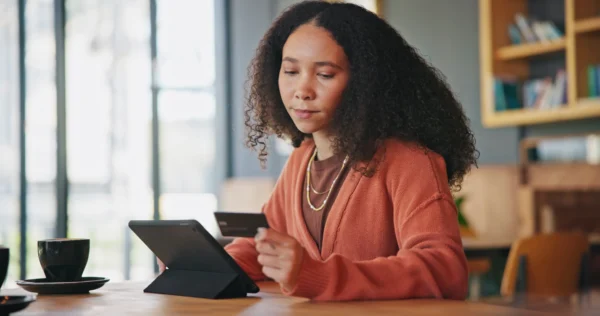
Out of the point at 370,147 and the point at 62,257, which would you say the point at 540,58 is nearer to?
the point at 370,147

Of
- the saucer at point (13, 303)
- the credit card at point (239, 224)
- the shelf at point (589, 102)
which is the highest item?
the shelf at point (589, 102)

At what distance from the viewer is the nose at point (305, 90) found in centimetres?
157

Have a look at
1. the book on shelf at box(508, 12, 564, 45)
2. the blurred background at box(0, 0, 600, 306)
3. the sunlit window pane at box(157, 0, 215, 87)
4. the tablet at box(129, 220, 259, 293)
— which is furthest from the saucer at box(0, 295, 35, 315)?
the sunlit window pane at box(157, 0, 215, 87)

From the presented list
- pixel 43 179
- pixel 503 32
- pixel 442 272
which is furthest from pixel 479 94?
pixel 442 272

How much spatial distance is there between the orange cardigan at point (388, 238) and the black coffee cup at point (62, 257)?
1.21 feet

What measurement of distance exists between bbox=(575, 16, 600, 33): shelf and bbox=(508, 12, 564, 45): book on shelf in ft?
0.68

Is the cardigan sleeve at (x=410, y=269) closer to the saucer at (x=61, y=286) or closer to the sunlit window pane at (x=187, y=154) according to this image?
the saucer at (x=61, y=286)

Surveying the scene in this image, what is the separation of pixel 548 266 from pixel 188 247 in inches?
89.0

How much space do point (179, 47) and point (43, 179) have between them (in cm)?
163

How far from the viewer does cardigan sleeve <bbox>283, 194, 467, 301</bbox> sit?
1244 mm

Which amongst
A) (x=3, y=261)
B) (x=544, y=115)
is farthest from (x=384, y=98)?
(x=544, y=115)

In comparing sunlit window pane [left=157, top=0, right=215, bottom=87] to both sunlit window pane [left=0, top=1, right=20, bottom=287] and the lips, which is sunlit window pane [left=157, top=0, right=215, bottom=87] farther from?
the lips

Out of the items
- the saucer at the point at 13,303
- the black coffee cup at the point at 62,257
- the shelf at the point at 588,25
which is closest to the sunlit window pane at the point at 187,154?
the shelf at the point at 588,25

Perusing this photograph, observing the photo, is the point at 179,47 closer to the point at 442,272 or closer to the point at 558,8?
the point at 558,8
